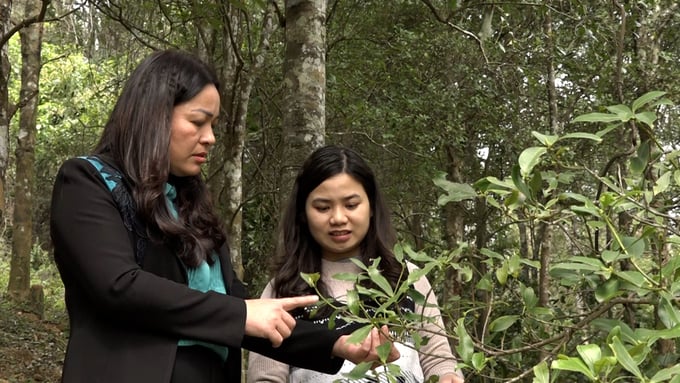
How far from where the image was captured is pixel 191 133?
1549mm

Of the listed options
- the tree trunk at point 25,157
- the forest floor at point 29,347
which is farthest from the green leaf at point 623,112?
the tree trunk at point 25,157

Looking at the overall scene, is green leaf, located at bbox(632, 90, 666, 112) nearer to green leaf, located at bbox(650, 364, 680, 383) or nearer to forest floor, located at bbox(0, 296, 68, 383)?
green leaf, located at bbox(650, 364, 680, 383)

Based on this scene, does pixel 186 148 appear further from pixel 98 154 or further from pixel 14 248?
pixel 14 248

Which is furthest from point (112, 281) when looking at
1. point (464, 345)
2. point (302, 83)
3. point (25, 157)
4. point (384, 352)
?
point (25, 157)

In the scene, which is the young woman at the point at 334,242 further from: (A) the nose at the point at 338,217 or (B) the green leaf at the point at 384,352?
(B) the green leaf at the point at 384,352

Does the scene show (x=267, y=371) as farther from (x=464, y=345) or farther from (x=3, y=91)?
(x=3, y=91)

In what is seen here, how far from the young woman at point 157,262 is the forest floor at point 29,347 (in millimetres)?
5338

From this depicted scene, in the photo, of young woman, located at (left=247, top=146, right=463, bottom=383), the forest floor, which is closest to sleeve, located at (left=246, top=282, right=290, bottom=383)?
young woman, located at (left=247, top=146, right=463, bottom=383)

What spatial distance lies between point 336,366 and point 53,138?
12484mm

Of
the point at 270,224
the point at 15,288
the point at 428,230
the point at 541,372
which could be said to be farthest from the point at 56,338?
the point at 541,372

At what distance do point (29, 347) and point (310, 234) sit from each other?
6.46 meters

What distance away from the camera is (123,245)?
139cm

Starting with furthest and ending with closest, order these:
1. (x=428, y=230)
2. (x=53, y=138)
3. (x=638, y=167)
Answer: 1. (x=53, y=138)
2. (x=428, y=230)
3. (x=638, y=167)

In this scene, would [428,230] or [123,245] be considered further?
[428,230]
